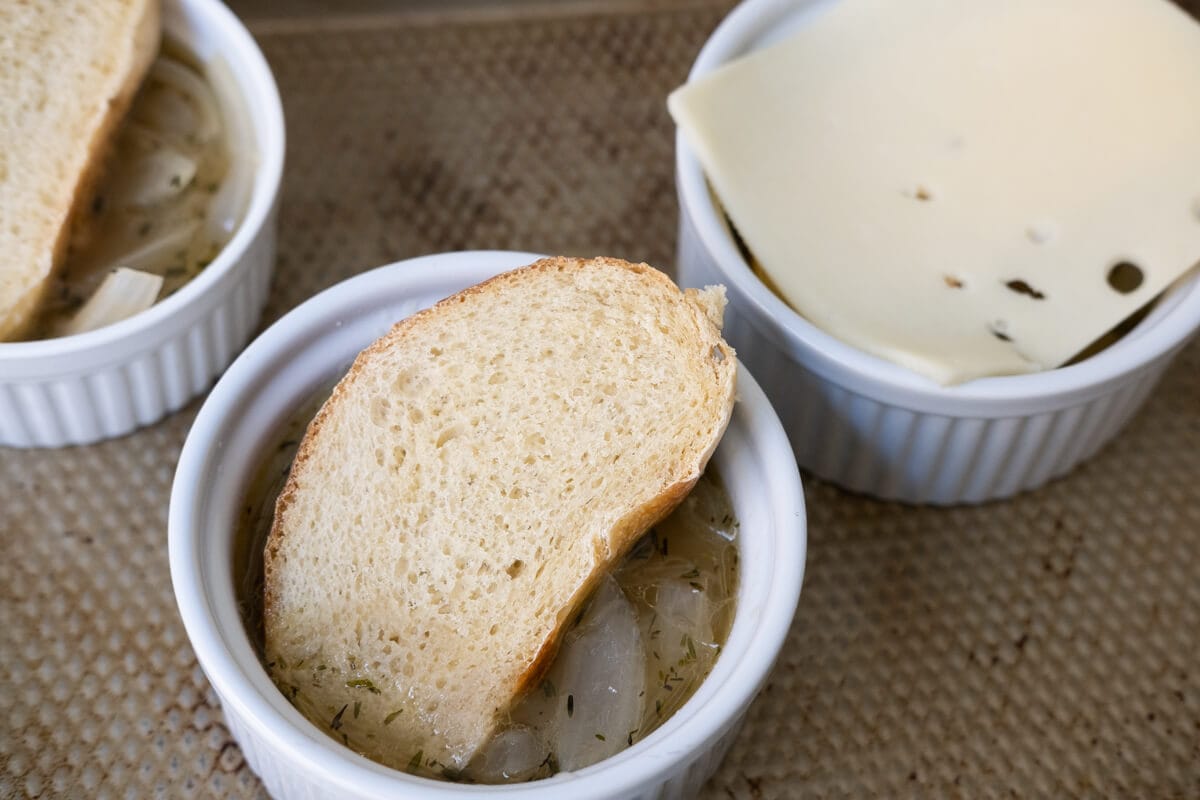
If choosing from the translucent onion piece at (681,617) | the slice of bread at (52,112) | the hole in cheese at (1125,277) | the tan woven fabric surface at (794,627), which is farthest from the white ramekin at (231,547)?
the hole in cheese at (1125,277)

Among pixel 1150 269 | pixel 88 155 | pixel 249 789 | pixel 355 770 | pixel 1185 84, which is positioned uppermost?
pixel 1185 84

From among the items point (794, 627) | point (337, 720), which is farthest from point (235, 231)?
point (794, 627)

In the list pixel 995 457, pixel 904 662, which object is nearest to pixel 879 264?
pixel 995 457

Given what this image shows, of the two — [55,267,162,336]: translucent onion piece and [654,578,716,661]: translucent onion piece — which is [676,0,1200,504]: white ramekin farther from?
Answer: [55,267,162,336]: translucent onion piece

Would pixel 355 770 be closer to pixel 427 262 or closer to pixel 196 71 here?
pixel 427 262

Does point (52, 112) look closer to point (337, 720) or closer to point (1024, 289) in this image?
point (337, 720)
